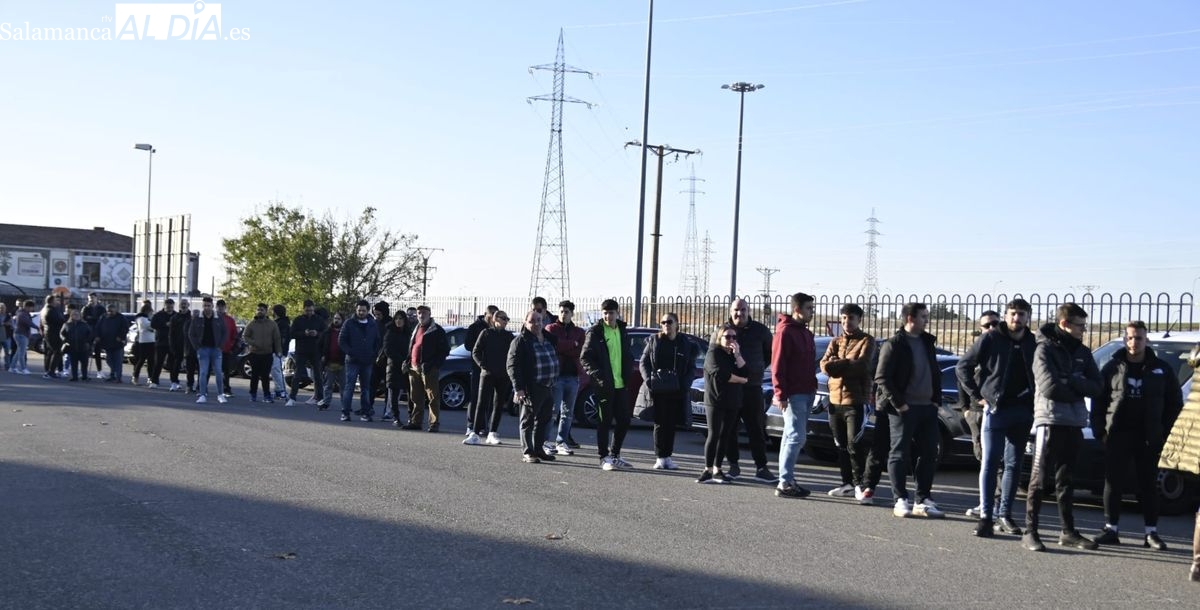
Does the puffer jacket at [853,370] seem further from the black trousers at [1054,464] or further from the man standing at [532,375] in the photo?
the man standing at [532,375]

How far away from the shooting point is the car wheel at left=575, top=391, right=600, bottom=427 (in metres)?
19.2

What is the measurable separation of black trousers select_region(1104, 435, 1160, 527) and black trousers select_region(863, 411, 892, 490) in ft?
6.74

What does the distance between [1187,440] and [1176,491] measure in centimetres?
367

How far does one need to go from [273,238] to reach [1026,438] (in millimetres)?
37814

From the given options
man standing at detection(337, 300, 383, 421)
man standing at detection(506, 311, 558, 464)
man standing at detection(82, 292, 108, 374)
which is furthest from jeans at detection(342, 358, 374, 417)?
man standing at detection(82, 292, 108, 374)

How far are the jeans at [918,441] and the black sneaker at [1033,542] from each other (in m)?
1.45

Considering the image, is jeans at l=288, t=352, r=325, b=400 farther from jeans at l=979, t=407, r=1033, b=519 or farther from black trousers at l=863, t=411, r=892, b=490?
jeans at l=979, t=407, r=1033, b=519

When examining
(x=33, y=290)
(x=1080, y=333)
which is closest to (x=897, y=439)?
(x=1080, y=333)

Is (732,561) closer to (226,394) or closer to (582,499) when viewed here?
(582,499)

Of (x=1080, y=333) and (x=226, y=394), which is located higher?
(x=1080, y=333)

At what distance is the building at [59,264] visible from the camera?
3617 inches

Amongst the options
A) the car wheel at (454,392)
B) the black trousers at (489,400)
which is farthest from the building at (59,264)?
the black trousers at (489,400)

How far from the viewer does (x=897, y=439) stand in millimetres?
10695

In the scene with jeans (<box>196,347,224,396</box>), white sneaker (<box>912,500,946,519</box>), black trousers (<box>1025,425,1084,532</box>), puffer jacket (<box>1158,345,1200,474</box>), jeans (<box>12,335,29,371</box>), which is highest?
puffer jacket (<box>1158,345,1200,474</box>)
